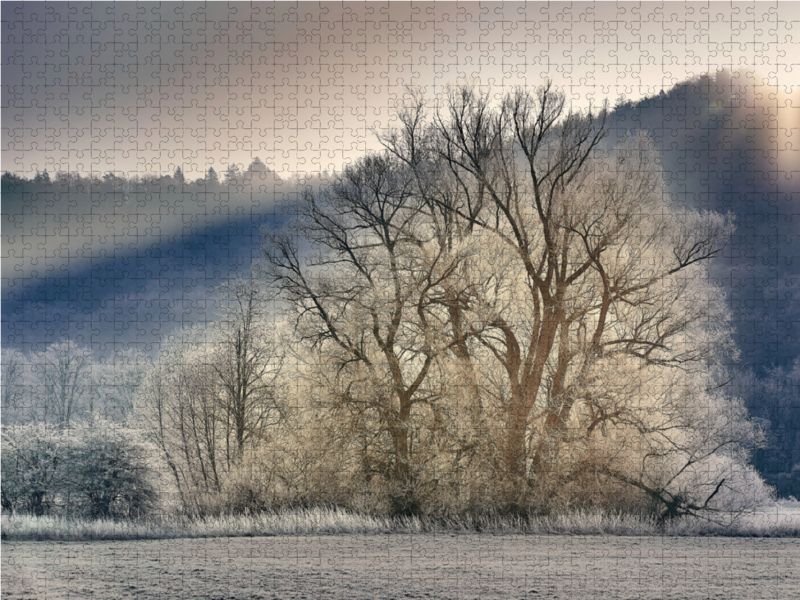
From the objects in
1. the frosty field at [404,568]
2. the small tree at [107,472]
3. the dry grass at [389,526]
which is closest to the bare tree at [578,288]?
the dry grass at [389,526]

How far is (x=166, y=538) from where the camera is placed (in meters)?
13.7

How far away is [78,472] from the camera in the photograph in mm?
19234

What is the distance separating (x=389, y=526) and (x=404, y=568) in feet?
18.0

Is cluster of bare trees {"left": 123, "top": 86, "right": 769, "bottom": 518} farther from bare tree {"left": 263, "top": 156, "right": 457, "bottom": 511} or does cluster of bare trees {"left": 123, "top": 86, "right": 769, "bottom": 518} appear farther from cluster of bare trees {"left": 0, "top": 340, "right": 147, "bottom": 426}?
cluster of bare trees {"left": 0, "top": 340, "right": 147, "bottom": 426}

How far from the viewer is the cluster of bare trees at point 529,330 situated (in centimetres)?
1622

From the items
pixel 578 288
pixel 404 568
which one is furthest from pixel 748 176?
pixel 404 568

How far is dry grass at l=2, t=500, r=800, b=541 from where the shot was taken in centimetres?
1403

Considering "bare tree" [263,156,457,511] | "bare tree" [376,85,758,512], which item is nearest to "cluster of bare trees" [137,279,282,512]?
"bare tree" [263,156,457,511]

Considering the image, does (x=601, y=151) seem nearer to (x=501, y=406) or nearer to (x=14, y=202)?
(x=501, y=406)

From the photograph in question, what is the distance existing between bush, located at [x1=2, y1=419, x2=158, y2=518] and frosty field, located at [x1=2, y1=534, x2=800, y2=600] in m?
5.92

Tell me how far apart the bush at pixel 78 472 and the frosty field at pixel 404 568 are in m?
5.92

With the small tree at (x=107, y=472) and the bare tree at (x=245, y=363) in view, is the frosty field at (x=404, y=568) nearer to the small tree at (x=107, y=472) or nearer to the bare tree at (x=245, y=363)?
the small tree at (x=107, y=472)

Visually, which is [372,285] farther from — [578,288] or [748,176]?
[748,176]

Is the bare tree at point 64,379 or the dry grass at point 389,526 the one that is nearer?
the dry grass at point 389,526
